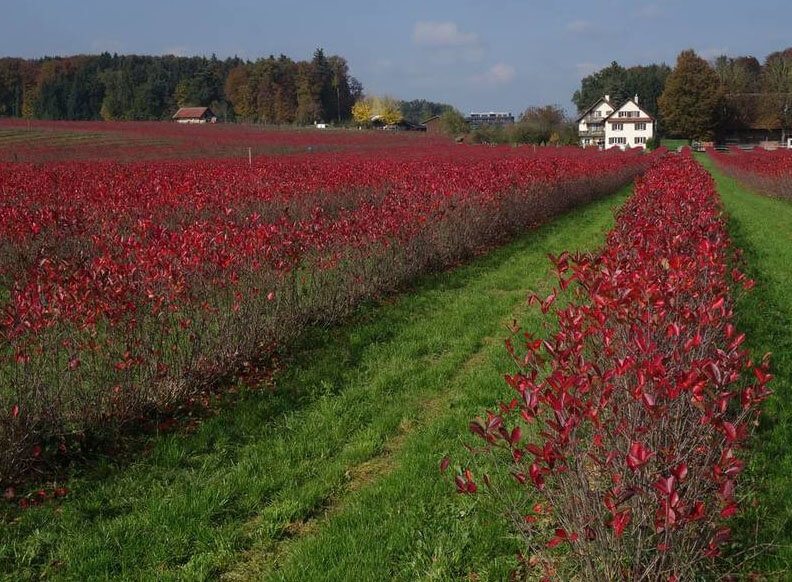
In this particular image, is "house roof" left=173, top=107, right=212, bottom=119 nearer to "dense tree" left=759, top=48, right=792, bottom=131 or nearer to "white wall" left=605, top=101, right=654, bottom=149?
"white wall" left=605, top=101, right=654, bottom=149

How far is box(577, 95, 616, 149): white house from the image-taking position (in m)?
89.9

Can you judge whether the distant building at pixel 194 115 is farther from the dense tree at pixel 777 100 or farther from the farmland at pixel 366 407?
the farmland at pixel 366 407

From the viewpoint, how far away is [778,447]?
14.0 ft

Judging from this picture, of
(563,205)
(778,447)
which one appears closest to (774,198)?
(563,205)

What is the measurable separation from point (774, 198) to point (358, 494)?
23.4 m

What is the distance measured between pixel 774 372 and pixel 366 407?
3.58 meters

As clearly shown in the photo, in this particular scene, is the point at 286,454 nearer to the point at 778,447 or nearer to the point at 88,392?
the point at 88,392

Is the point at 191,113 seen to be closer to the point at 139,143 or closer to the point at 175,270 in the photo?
the point at 139,143

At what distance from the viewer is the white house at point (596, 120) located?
89.9m

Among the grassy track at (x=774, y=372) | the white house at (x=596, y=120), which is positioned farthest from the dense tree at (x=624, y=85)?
the grassy track at (x=774, y=372)

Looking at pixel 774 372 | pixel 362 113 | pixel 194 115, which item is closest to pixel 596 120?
pixel 362 113

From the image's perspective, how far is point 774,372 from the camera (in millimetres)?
5656

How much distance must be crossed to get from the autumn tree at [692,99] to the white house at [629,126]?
5.66 m

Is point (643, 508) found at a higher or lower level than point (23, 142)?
lower
